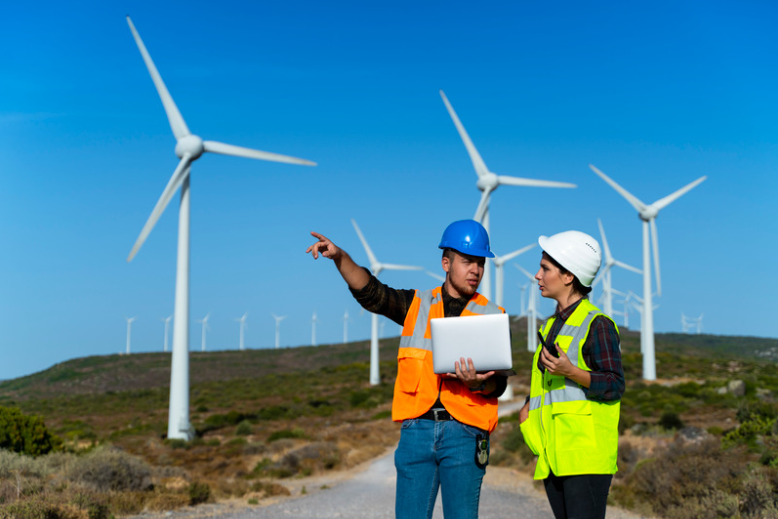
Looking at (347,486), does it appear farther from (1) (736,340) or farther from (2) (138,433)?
(1) (736,340)

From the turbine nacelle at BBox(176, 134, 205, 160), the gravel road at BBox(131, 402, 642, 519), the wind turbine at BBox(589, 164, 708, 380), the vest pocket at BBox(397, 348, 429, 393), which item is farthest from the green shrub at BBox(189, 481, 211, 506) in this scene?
the wind turbine at BBox(589, 164, 708, 380)

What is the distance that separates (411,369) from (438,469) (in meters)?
0.64

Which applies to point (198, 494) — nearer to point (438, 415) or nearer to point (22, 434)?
point (22, 434)

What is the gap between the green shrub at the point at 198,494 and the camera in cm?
1306

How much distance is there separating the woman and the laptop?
0.24 m

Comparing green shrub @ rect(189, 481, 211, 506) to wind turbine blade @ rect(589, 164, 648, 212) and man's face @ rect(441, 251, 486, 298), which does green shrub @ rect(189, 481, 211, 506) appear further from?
wind turbine blade @ rect(589, 164, 648, 212)

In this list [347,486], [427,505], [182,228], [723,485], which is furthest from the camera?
[182,228]

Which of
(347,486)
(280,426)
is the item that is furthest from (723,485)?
(280,426)

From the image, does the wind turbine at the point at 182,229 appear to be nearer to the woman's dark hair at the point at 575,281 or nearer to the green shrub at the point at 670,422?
the green shrub at the point at 670,422

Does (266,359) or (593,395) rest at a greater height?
(593,395)

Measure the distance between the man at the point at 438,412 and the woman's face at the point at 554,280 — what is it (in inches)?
13.3

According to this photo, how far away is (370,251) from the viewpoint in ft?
186

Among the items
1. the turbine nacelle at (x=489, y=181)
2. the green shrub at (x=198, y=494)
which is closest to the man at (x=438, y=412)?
the green shrub at (x=198, y=494)

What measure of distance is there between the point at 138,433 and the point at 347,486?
18.7 metres
